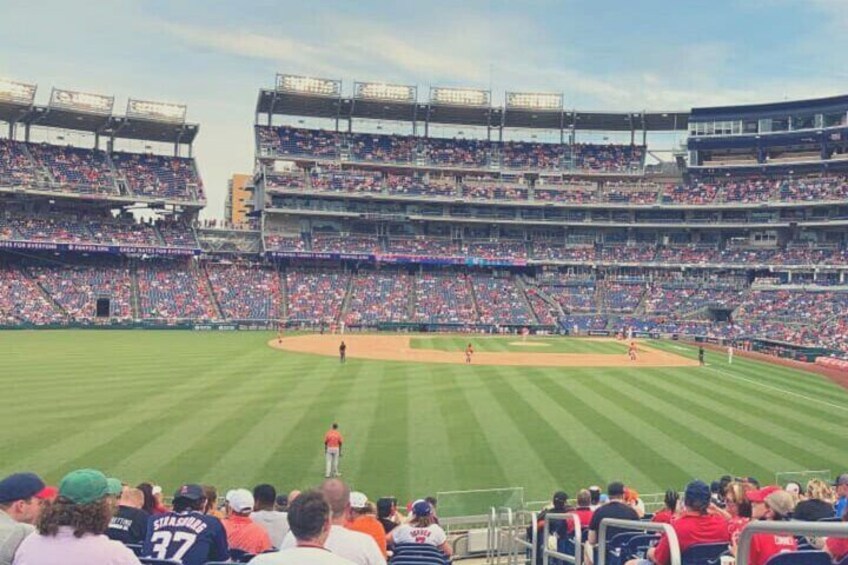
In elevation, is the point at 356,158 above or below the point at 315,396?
above

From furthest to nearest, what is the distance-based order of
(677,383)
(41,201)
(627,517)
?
(41,201) < (677,383) < (627,517)

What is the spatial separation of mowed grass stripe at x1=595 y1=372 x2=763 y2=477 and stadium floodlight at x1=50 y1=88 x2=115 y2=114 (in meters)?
64.5

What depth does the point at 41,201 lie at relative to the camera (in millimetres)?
76562

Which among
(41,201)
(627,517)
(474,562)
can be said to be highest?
(41,201)

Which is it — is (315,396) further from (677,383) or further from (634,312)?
(634,312)

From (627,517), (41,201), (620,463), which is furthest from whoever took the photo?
(41,201)

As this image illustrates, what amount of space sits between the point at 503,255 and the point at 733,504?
7688 cm

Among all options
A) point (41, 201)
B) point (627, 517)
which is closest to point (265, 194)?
point (41, 201)

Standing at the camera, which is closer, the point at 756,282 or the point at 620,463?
the point at 620,463

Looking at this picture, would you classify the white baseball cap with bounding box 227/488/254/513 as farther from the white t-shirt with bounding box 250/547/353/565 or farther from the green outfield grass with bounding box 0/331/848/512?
the green outfield grass with bounding box 0/331/848/512

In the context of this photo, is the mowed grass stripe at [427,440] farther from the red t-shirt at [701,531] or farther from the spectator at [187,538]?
the spectator at [187,538]

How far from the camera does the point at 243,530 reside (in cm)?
745

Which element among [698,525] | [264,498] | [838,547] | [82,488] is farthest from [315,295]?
[82,488]

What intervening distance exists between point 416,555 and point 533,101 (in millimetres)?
86263
